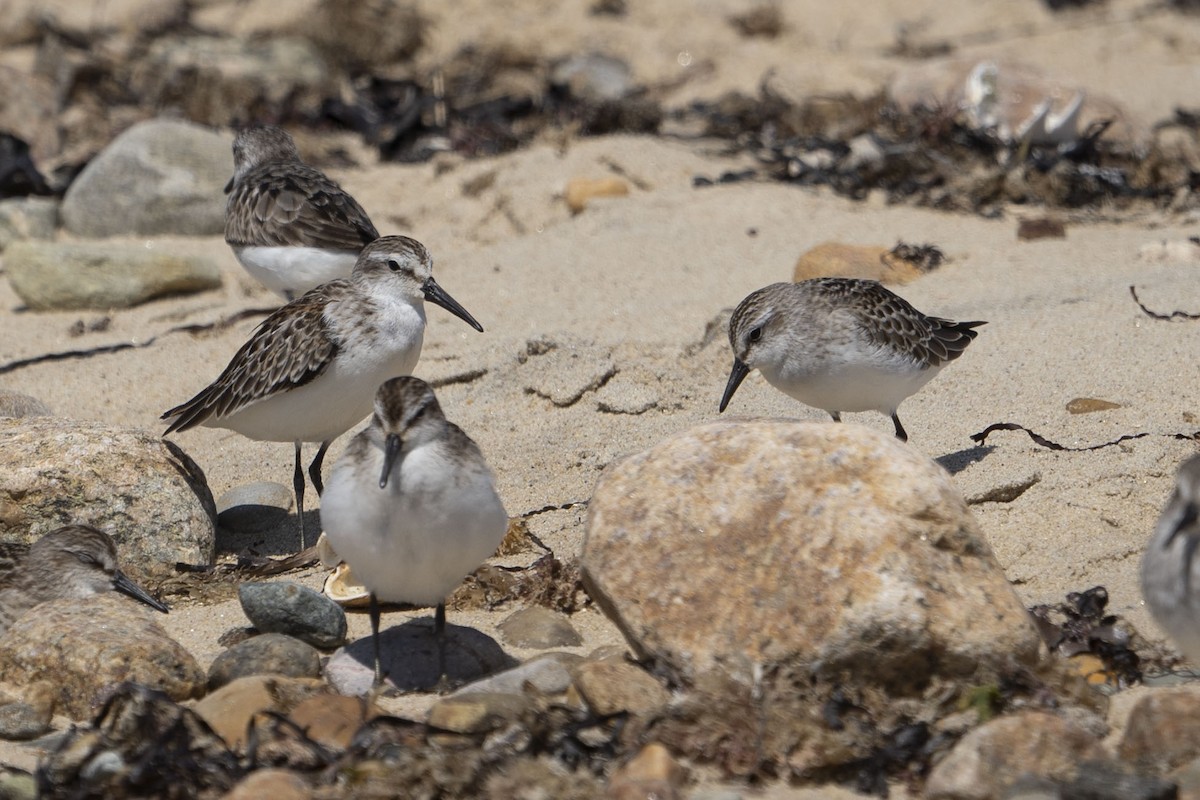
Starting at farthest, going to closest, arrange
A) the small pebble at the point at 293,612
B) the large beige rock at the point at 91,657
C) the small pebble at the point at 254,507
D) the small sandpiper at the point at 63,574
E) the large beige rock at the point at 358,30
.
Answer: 1. the large beige rock at the point at 358,30
2. the small pebble at the point at 254,507
3. the small sandpiper at the point at 63,574
4. the small pebble at the point at 293,612
5. the large beige rock at the point at 91,657

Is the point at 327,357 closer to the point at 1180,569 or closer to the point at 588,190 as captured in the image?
the point at 1180,569

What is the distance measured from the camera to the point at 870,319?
23.0ft

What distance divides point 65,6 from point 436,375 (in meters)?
10.7

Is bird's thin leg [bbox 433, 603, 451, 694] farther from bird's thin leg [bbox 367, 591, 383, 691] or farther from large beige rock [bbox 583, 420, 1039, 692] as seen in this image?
large beige rock [bbox 583, 420, 1039, 692]

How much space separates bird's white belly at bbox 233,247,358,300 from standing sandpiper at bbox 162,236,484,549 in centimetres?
141

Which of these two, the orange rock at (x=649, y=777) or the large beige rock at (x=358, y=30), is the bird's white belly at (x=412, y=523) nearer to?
the orange rock at (x=649, y=777)

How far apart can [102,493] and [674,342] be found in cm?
349

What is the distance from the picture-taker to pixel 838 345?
22.6 feet

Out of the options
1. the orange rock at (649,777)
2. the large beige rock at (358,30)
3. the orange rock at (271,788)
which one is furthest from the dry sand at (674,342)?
the large beige rock at (358,30)

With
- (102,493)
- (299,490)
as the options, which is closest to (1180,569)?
(299,490)

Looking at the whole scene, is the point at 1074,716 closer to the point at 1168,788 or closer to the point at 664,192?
the point at 1168,788

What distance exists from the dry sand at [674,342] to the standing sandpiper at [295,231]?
2.41 ft

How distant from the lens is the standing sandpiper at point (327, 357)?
700 centimetres

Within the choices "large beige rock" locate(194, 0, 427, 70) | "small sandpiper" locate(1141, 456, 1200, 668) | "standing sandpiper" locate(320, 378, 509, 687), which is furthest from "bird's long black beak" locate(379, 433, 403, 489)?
"large beige rock" locate(194, 0, 427, 70)
